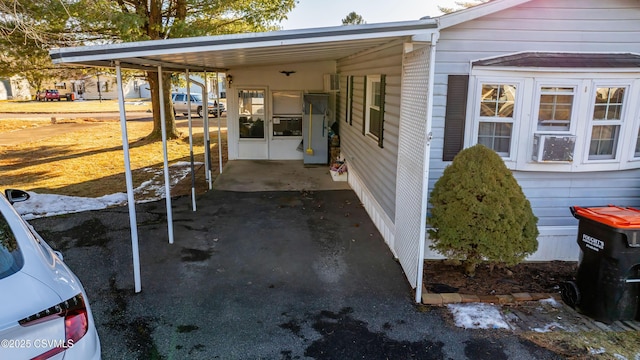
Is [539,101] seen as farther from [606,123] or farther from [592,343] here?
[592,343]

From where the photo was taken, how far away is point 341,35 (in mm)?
3912

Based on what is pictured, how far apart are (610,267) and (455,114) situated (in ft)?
7.20

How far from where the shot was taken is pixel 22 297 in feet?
6.99

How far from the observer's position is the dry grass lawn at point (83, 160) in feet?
30.6

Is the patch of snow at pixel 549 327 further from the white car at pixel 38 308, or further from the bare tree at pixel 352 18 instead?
the bare tree at pixel 352 18

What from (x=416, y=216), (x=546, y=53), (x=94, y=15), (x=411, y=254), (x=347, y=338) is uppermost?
(x=94, y=15)

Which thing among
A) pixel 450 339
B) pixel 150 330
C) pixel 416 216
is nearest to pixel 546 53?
pixel 416 216

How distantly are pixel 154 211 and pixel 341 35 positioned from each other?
4.94 meters

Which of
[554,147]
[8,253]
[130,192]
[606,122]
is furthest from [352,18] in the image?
[8,253]

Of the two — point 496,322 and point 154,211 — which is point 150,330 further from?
point 154,211

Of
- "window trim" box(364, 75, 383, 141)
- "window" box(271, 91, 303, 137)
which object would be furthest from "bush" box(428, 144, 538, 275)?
"window" box(271, 91, 303, 137)

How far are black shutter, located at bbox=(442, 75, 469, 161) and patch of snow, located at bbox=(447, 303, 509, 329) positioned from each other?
175cm

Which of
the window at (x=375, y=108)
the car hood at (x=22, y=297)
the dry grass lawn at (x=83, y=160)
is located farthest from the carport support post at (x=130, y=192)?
the dry grass lawn at (x=83, y=160)

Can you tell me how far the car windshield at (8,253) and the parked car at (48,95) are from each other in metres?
43.6
